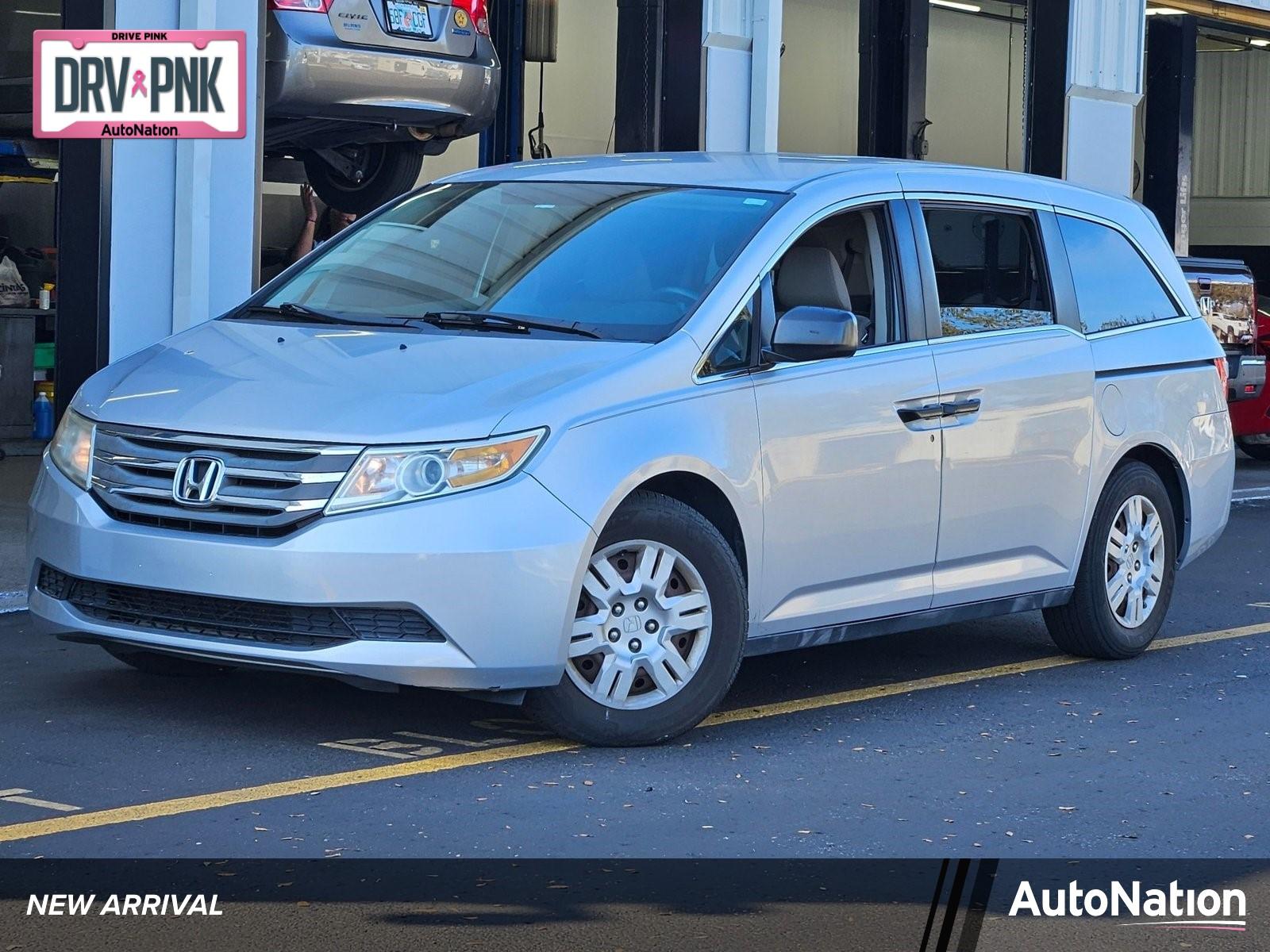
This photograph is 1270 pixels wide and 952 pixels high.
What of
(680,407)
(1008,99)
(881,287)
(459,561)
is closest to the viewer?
(459,561)

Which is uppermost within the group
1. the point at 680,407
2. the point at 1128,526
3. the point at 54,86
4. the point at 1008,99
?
the point at 1008,99

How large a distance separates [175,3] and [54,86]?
2303 millimetres

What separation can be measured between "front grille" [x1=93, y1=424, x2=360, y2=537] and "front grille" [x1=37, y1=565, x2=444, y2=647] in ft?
0.67

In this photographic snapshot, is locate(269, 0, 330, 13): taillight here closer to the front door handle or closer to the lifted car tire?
the lifted car tire

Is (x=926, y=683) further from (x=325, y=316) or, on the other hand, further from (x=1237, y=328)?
(x=1237, y=328)

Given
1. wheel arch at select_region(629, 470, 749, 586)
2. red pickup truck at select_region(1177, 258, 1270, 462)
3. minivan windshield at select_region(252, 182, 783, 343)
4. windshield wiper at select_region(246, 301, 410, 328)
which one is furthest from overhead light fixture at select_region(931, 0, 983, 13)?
wheel arch at select_region(629, 470, 749, 586)

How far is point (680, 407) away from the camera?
20.6ft

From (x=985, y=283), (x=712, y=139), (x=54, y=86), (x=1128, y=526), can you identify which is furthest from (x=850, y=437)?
(x=712, y=139)

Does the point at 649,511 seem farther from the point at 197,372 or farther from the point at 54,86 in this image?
the point at 54,86

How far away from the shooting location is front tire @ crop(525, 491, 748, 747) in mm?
6117

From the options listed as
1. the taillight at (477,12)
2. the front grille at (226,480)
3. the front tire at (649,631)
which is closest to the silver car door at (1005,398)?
the front tire at (649,631)

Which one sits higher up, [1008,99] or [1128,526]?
[1008,99]

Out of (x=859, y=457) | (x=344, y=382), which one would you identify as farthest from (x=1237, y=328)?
(x=344, y=382)

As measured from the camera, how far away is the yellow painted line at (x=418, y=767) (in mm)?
5289
